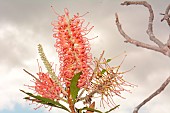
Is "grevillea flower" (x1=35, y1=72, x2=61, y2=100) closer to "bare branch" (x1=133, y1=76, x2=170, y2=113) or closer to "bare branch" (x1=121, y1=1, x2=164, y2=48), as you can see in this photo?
"bare branch" (x1=133, y1=76, x2=170, y2=113)

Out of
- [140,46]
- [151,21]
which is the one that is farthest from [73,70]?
[151,21]

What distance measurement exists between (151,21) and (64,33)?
428 millimetres

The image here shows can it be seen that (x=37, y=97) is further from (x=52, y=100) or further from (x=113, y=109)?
(x=113, y=109)

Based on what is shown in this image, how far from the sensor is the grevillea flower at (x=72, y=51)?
3.27ft

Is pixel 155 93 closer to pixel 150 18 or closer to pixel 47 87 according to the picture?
pixel 150 18

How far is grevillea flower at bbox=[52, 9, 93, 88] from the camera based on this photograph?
100 cm

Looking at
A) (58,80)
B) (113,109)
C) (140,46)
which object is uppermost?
(140,46)

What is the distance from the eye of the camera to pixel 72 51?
101 centimetres

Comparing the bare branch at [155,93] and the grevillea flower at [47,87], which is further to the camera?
the bare branch at [155,93]

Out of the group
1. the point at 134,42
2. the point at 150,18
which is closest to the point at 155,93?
the point at 134,42

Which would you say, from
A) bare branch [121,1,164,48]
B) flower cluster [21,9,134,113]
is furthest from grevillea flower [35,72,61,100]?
bare branch [121,1,164,48]

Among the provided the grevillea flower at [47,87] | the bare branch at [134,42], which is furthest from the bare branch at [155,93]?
the grevillea flower at [47,87]

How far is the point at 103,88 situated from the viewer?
1.05 metres

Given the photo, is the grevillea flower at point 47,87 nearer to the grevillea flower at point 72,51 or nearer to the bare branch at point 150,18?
the grevillea flower at point 72,51
